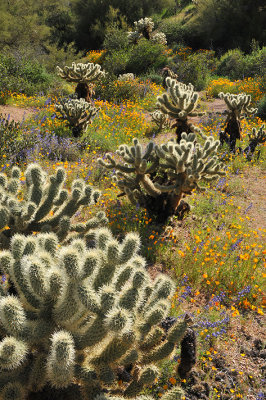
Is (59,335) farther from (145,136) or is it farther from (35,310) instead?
(145,136)

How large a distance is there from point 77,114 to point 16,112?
3316 millimetres

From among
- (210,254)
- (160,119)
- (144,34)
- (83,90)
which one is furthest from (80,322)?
(144,34)

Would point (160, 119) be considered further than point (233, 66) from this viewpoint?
No

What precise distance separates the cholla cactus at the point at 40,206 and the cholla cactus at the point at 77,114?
174 inches

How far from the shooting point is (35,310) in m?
2.25

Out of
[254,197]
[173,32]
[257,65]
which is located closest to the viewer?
[254,197]

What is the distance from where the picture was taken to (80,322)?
2.19 meters

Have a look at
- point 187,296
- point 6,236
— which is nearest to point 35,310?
point 6,236

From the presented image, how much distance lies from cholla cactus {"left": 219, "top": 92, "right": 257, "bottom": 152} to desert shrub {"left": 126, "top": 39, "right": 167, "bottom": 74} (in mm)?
10708

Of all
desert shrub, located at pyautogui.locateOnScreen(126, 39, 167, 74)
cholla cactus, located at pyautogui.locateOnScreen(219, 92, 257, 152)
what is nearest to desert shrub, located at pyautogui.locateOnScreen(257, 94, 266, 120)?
cholla cactus, located at pyautogui.locateOnScreen(219, 92, 257, 152)

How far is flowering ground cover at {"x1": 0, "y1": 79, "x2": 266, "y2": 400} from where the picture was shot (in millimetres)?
2916

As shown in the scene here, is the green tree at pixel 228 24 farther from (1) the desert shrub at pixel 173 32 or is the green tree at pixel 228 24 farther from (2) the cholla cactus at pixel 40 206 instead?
(2) the cholla cactus at pixel 40 206

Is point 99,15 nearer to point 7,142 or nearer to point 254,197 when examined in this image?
point 7,142

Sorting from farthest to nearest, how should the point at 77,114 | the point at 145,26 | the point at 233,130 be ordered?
the point at 145,26 < the point at 233,130 < the point at 77,114
